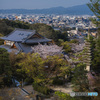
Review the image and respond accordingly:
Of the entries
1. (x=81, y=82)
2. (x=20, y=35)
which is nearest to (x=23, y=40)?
(x=20, y=35)

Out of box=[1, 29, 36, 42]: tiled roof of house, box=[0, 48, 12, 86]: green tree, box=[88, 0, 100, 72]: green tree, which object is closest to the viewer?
box=[88, 0, 100, 72]: green tree

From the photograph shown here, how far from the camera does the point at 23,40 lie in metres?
16.9

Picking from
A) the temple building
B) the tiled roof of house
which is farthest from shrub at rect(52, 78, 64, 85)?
the tiled roof of house

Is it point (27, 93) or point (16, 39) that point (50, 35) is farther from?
point (27, 93)

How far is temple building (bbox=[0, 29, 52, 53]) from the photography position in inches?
645

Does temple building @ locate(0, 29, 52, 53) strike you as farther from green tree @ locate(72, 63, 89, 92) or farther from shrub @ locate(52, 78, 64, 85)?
green tree @ locate(72, 63, 89, 92)

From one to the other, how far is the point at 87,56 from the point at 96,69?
3.95ft

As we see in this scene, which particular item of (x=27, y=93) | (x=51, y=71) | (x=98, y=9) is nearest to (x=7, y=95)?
(x=27, y=93)

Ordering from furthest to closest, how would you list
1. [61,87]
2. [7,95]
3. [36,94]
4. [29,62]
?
1. [61,87]
2. [29,62]
3. [36,94]
4. [7,95]

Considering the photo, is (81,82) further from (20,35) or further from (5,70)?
(20,35)

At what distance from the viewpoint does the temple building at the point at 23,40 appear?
16.4 meters

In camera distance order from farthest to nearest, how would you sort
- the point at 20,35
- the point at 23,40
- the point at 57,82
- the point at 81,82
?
1. the point at 20,35
2. the point at 23,40
3. the point at 57,82
4. the point at 81,82

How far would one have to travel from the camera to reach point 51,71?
10.7 meters

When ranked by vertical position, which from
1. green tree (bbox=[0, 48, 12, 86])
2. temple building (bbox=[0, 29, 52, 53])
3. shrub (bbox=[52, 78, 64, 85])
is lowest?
shrub (bbox=[52, 78, 64, 85])
